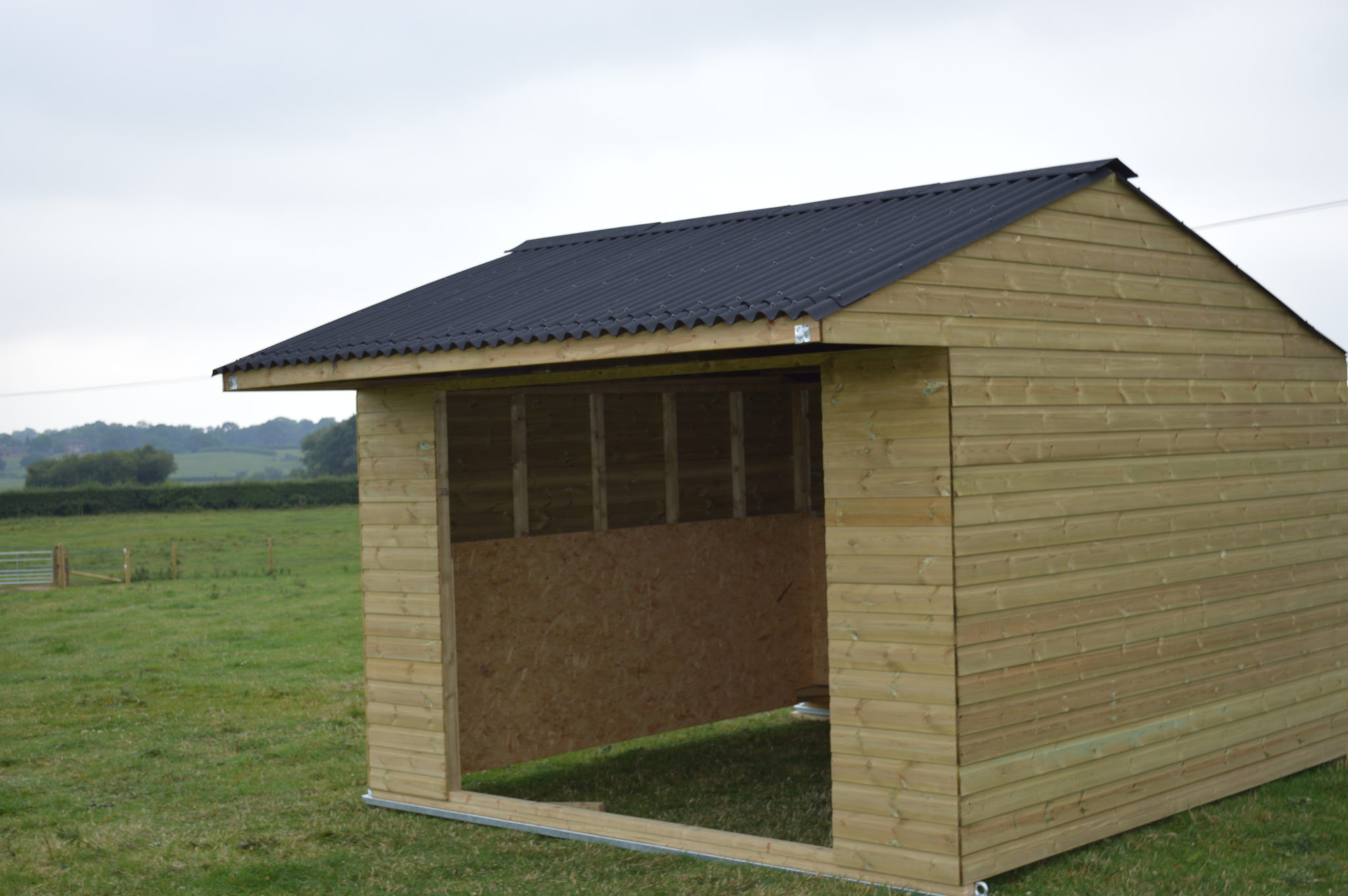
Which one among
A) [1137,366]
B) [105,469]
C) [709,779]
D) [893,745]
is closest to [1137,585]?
[1137,366]

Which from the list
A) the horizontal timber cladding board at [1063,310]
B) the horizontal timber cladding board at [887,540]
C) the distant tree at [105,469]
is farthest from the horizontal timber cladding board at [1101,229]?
the distant tree at [105,469]

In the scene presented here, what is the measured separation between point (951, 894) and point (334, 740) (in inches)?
246

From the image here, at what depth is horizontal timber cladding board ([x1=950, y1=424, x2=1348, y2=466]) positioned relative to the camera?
270 inches

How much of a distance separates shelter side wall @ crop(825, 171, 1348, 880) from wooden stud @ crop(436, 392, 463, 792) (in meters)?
3.27

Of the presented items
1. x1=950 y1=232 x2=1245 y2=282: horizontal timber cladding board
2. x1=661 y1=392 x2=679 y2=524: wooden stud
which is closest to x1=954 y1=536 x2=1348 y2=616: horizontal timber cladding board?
x1=950 y1=232 x2=1245 y2=282: horizontal timber cladding board

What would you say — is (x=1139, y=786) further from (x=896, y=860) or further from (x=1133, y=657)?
(x=896, y=860)

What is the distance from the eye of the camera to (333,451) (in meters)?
63.3

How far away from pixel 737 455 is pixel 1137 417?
154 inches

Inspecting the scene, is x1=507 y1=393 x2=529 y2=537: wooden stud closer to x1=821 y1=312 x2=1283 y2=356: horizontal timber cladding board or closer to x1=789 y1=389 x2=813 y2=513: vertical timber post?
x1=789 y1=389 x2=813 y2=513: vertical timber post

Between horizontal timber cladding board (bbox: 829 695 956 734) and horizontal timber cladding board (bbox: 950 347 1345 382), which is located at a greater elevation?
horizontal timber cladding board (bbox: 950 347 1345 382)

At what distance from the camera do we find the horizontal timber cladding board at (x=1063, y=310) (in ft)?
21.1

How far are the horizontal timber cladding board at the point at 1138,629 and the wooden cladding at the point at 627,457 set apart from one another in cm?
363

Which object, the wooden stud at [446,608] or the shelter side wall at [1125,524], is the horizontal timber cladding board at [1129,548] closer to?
the shelter side wall at [1125,524]

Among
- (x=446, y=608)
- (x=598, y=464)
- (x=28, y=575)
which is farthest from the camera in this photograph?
(x=28, y=575)
